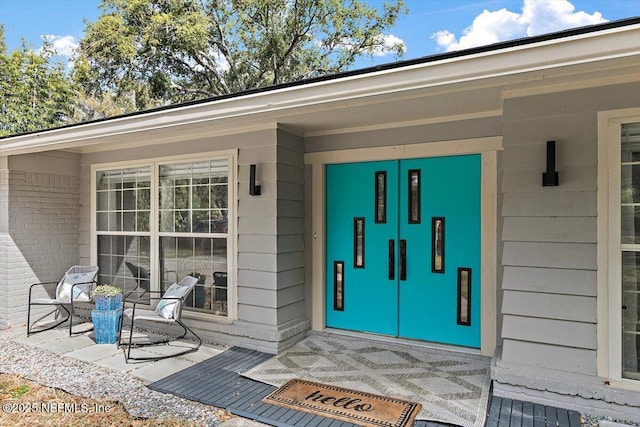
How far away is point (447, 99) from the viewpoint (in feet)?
10.2

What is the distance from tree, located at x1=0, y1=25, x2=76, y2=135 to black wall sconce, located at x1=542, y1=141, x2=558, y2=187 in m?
15.4

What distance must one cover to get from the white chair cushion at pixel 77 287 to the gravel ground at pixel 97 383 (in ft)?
2.43

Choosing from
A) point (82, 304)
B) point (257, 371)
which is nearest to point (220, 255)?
point (257, 371)

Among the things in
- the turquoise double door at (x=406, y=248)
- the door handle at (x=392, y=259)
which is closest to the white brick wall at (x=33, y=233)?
the turquoise double door at (x=406, y=248)


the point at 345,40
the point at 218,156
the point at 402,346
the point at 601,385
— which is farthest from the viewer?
the point at 345,40

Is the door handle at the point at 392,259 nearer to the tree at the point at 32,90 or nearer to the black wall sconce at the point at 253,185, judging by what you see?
the black wall sconce at the point at 253,185

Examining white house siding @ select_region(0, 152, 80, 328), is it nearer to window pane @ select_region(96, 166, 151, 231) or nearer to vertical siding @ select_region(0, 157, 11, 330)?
vertical siding @ select_region(0, 157, 11, 330)

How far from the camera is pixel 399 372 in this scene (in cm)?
335

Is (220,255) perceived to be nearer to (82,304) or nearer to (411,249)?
(411,249)

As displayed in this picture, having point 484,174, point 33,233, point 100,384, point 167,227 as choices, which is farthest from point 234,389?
point 33,233

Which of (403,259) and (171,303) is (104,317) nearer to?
(171,303)

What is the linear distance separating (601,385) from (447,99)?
2.24 meters

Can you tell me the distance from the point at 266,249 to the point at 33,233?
3369 mm

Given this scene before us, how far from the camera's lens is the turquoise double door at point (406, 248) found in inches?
146
